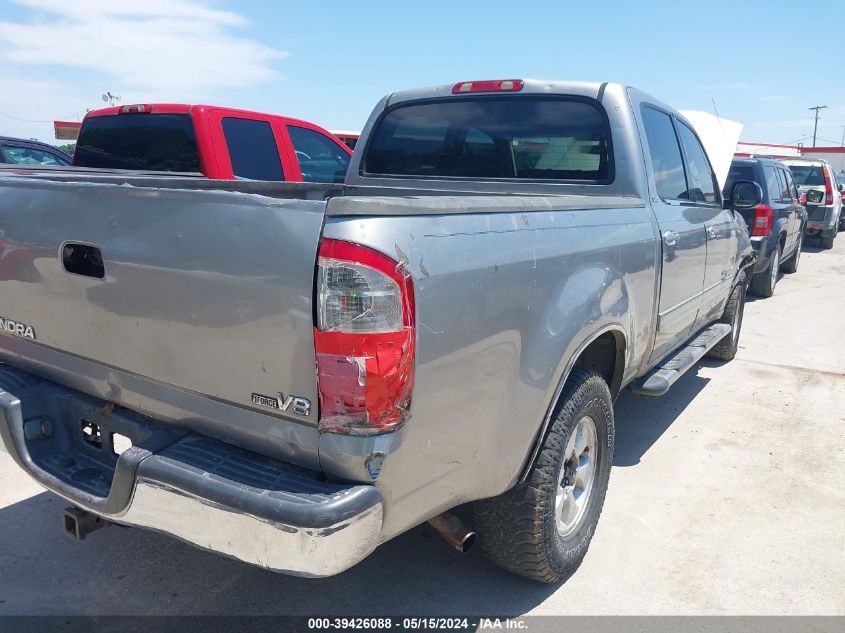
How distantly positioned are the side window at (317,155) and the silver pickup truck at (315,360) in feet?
12.2

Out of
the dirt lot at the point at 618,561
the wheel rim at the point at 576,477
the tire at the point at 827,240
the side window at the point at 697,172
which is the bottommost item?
the tire at the point at 827,240

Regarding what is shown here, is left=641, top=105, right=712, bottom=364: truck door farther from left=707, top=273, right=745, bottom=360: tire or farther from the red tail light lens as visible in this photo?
left=707, top=273, right=745, bottom=360: tire

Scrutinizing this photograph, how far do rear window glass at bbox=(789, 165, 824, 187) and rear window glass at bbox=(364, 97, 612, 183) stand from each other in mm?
14399

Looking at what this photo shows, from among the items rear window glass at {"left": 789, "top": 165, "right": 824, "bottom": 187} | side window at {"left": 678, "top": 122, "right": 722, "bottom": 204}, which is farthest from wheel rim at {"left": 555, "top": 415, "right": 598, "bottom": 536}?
rear window glass at {"left": 789, "top": 165, "right": 824, "bottom": 187}

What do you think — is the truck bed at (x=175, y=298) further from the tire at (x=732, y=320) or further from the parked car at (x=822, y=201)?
the parked car at (x=822, y=201)

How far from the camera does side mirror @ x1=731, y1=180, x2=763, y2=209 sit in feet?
15.5

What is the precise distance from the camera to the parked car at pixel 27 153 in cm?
817

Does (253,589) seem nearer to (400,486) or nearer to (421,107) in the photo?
(400,486)

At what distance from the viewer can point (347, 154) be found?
724 cm

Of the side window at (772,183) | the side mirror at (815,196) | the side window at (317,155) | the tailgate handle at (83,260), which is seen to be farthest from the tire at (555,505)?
the side mirror at (815,196)

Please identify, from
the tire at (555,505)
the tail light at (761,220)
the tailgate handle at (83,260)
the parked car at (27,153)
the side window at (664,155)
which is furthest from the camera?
the tail light at (761,220)

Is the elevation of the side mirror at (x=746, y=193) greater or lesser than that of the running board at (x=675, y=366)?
greater

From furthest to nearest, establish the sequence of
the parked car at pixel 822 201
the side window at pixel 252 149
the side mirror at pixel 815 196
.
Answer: the parked car at pixel 822 201 → the side mirror at pixel 815 196 → the side window at pixel 252 149

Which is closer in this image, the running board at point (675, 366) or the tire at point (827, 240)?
the running board at point (675, 366)
